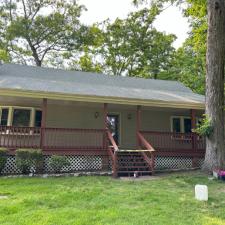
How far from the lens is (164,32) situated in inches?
1167

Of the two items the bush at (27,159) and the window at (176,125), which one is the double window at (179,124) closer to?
the window at (176,125)

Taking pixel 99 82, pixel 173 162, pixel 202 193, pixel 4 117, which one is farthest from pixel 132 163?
pixel 99 82

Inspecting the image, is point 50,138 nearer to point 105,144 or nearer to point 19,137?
point 19,137

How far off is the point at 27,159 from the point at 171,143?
7.18 meters

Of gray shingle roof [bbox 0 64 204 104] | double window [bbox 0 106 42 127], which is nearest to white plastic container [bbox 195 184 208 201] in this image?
gray shingle roof [bbox 0 64 204 104]

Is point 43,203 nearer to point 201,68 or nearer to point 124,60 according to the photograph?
point 201,68

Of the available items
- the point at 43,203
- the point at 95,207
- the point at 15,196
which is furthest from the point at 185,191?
the point at 15,196

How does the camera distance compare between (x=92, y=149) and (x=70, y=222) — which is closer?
(x=70, y=222)

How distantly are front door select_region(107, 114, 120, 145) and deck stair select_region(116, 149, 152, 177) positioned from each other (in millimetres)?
3138

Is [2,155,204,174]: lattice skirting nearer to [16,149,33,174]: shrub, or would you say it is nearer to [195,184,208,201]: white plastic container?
[16,149,33,174]: shrub

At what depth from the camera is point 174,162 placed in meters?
13.4

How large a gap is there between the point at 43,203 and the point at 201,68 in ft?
68.7

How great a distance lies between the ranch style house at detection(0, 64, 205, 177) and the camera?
1145 cm

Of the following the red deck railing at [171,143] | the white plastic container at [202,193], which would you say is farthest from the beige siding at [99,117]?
the white plastic container at [202,193]
